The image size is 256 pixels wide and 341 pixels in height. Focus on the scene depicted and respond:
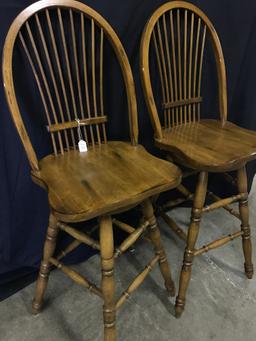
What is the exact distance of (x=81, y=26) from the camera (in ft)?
3.10

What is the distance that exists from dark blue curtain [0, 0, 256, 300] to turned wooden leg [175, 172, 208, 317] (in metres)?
0.40

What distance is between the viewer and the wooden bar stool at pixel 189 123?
97cm

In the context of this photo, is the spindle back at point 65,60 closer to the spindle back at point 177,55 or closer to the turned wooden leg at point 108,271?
the spindle back at point 177,55

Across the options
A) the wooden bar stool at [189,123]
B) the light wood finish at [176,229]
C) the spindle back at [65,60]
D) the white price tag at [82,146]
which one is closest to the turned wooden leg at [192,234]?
the wooden bar stool at [189,123]

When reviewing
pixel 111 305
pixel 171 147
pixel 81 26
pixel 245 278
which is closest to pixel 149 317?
pixel 111 305

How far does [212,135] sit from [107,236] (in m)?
0.57

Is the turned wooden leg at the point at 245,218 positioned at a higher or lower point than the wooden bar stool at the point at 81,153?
lower

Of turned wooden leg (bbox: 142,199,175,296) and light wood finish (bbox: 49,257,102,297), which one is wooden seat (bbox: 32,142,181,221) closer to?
turned wooden leg (bbox: 142,199,175,296)

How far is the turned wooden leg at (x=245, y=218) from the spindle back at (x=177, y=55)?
0.90 feet

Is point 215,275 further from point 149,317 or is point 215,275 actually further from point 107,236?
point 107,236

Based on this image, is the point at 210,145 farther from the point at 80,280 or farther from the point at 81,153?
the point at 80,280

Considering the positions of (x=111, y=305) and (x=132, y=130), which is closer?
(x=111, y=305)

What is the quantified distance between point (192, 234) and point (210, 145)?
0.99ft

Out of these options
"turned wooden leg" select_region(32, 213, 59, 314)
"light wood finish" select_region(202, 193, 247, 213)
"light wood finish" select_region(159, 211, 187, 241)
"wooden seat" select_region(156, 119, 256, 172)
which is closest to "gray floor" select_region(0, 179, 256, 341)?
"turned wooden leg" select_region(32, 213, 59, 314)
